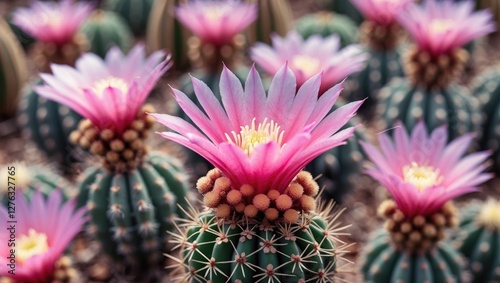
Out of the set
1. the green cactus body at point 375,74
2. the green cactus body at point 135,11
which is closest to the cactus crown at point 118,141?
the green cactus body at point 375,74

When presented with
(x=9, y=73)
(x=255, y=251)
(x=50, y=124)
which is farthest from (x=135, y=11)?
(x=255, y=251)

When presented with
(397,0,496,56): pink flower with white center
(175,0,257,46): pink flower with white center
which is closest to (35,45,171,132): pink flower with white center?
(175,0,257,46): pink flower with white center

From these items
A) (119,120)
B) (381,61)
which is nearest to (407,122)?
(381,61)

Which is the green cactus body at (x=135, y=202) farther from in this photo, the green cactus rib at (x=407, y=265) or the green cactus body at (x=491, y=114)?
the green cactus body at (x=491, y=114)

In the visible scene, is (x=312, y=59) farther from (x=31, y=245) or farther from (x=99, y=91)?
(x=31, y=245)

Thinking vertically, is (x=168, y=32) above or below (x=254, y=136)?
above

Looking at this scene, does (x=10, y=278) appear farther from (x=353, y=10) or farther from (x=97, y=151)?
(x=353, y=10)
